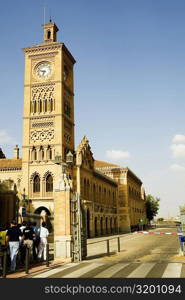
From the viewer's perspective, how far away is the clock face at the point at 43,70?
147 ft

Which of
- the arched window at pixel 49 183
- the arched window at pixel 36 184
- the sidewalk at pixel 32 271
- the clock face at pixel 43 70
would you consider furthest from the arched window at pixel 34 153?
the sidewalk at pixel 32 271

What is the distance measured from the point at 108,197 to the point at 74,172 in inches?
635

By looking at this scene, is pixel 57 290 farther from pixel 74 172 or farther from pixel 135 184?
pixel 135 184

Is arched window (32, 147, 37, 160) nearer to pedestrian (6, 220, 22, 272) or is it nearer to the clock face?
the clock face

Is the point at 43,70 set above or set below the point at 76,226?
above

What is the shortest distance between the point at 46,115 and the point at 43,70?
6.80 m

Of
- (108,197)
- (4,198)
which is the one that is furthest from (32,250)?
(108,197)

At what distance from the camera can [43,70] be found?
4512cm

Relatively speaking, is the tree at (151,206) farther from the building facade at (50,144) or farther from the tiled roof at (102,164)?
the building facade at (50,144)

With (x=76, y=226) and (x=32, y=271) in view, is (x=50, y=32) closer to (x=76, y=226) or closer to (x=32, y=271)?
(x=76, y=226)

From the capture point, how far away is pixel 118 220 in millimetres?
60062

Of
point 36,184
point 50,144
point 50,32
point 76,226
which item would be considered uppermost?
point 50,32

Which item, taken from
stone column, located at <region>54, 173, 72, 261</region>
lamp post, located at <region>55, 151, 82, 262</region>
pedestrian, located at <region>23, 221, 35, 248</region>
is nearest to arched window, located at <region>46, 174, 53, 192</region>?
lamp post, located at <region>55, 151, 82, 262</region>

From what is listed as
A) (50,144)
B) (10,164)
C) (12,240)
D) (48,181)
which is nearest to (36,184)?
(48,181)
